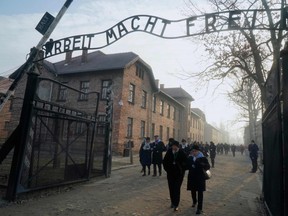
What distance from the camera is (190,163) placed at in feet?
24.3

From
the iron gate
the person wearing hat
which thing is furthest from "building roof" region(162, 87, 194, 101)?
the person wearing hat

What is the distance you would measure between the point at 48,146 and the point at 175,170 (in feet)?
14.8

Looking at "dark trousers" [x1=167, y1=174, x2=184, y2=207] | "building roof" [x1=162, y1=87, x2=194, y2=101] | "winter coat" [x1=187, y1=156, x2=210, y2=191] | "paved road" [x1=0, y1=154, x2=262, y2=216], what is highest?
"building roof" [x1=162, y1=87, x2=194, y2=101]

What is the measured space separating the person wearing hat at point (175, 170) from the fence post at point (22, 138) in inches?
150

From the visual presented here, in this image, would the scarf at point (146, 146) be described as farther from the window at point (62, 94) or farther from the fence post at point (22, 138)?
the window at point (62, 94)

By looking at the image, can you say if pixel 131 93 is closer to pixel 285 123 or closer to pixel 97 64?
pixel 97 64

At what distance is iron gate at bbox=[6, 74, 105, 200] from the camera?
727 centimetres

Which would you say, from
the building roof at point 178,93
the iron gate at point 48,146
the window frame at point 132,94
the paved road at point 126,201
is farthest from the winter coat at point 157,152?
the building roof at point 178,93

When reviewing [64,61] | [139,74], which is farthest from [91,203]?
[64,61]

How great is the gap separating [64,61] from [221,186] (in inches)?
987

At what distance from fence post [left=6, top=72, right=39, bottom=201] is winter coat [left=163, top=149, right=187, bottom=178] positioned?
12.5 ft

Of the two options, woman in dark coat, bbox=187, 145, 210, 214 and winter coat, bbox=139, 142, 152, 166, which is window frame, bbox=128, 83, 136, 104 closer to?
winter coat, bbox=139, 142, 152, 166

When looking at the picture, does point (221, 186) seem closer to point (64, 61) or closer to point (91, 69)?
point (91, 69)

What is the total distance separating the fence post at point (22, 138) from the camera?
699 cm
